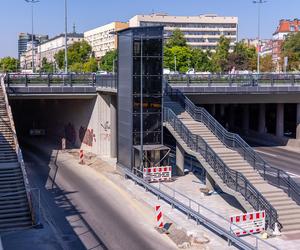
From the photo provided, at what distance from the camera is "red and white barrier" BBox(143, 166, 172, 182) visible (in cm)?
3108

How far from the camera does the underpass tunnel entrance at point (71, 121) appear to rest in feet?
139

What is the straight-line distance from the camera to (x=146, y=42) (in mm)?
32500

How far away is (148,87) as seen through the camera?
108 feet

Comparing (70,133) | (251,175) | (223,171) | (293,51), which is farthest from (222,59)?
(223,171)

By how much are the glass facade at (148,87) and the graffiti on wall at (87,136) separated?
11547 millimetres

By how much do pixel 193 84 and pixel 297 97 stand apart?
11085 mm

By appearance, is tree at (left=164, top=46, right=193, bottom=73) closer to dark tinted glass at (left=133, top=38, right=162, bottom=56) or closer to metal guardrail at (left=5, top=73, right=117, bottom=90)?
metal guardrail at (left=5, top=73, right=117, bottom=90)

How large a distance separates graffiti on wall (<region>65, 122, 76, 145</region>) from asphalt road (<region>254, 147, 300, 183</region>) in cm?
1751

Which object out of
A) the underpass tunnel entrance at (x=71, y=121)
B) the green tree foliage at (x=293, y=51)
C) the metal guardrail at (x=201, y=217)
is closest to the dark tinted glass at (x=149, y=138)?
the metal guardrail at (x=201, y=217)

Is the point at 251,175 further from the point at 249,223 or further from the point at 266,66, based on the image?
the point at 266,66

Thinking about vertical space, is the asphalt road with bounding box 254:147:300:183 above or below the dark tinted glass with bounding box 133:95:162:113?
below

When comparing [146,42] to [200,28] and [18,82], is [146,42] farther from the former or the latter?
[200,28]

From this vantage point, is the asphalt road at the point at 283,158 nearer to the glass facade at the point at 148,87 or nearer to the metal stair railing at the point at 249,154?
the metal stair railing at the point at 249,154

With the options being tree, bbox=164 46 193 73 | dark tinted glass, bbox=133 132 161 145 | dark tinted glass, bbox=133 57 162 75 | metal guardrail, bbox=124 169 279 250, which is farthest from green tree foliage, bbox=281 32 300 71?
metal guardrail, bbox=124 169 279 250
